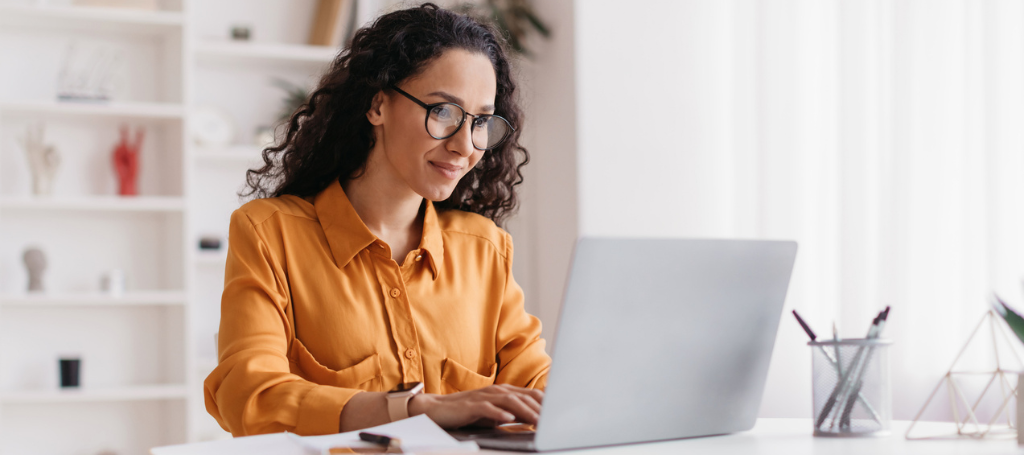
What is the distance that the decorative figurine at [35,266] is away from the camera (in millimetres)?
3098

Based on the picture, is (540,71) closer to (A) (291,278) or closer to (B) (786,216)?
(B) (786,216)

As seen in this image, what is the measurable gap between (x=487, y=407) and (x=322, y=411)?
0.76ft

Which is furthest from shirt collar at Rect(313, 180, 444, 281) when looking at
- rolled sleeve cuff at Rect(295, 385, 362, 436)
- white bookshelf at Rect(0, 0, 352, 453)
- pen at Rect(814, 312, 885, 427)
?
white bookshelf at Rect(0, 0, 352, 453)

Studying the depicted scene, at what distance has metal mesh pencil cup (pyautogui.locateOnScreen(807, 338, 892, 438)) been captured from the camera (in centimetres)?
101

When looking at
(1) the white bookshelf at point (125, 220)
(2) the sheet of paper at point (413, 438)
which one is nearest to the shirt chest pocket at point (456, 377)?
(2) the sheet of paper at point (413, 438)

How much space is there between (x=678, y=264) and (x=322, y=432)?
0.49 metres

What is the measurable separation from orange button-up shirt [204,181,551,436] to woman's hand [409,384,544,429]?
23cm

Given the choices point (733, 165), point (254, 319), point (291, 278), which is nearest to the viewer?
point (254, 319)

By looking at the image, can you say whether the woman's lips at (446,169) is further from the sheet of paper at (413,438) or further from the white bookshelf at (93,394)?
the white bookshelf at (93,394)

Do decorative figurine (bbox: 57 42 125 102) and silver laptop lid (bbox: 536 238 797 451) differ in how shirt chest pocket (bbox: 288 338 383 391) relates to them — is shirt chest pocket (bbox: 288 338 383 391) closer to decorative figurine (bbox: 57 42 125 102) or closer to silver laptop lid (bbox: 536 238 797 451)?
silver laptop lid (bbox: 536 238 797 451)

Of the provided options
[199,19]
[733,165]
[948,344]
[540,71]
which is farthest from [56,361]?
[948,344]

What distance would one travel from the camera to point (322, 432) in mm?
1131

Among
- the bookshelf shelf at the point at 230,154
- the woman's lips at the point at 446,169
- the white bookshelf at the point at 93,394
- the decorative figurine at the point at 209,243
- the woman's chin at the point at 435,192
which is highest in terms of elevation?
the bookshelf shelf at the point at 230,154

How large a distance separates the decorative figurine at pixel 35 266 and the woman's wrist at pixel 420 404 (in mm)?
2506
